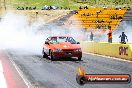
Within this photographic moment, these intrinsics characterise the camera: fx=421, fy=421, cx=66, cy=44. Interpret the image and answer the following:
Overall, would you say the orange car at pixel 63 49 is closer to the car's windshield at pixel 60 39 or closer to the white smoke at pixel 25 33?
the car's windshield at pixel 60 39

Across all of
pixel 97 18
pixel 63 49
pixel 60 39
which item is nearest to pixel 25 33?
pixel 97 18

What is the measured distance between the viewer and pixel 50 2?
162 meters

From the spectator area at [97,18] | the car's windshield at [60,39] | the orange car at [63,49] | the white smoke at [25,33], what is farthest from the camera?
the spectator area at [97,18]

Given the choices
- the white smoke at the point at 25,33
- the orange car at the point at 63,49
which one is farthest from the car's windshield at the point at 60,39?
the white smoke at the point at 25,33

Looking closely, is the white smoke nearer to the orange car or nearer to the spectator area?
the spectator area

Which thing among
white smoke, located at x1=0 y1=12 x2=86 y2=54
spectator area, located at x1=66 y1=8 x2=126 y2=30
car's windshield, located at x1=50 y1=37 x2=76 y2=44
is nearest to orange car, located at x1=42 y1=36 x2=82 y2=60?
car's windshield, located at x1=50 y1=37 x2=76 y2=44

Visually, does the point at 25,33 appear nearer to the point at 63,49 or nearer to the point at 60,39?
the point at 60,39

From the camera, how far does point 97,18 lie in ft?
284

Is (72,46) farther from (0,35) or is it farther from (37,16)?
(37,16)

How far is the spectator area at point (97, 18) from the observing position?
8181 centimetres

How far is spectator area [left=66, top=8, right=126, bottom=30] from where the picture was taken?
81812 mm

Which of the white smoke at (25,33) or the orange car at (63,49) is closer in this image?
the orange car at (63,49)

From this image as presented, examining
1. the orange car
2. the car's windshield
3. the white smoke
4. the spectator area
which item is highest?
the car's windshield

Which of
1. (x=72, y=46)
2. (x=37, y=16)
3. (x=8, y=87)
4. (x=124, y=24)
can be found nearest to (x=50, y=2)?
(x=37, y=16)
